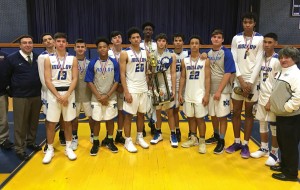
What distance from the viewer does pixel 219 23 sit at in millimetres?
11305

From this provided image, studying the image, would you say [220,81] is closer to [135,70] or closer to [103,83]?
[135,70]

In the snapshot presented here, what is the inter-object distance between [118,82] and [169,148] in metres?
1.24

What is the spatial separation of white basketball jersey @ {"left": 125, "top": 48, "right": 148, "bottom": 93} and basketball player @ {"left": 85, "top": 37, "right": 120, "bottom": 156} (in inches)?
6.6

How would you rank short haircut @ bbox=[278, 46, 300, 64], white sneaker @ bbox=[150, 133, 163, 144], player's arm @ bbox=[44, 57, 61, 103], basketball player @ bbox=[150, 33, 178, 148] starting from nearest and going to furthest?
short haircut @ bbox=[278, 46, 300, 64] < player's arm @ bbox=[44, 57, 61, 103] < basketball player @ bbox=[150, 33, 178, 148] < white sneaker @ bbox=[150, 133, 163, 144]

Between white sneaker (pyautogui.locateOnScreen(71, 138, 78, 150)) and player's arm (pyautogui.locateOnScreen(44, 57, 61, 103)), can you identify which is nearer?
player's arm (pyautogui.locateOnScreen(44, 57, 61, 103))

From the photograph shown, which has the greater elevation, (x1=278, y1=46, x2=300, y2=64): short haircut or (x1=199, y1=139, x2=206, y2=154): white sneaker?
(x1=278, y1=46, x2=300, y2=64): short haircut

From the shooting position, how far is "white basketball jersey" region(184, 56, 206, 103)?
4.10 metres

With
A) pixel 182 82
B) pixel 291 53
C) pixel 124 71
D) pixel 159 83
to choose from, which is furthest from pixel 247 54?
pixel 124 71

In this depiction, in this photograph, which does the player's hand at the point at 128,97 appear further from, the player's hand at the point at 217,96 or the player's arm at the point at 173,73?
the player's hand at the point at 217,96

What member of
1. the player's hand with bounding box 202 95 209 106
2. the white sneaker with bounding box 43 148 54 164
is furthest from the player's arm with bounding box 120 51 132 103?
the white sneaker with bounding box 43 148 54 164

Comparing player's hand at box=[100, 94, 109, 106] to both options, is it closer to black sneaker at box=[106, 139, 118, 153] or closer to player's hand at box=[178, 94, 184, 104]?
black sneaker at box=[106, 139, 118, 153]

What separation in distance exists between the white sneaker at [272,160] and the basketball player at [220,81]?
0.65 m

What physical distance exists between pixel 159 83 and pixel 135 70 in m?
0.44

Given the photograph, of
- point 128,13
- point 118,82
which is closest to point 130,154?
point 118,82
